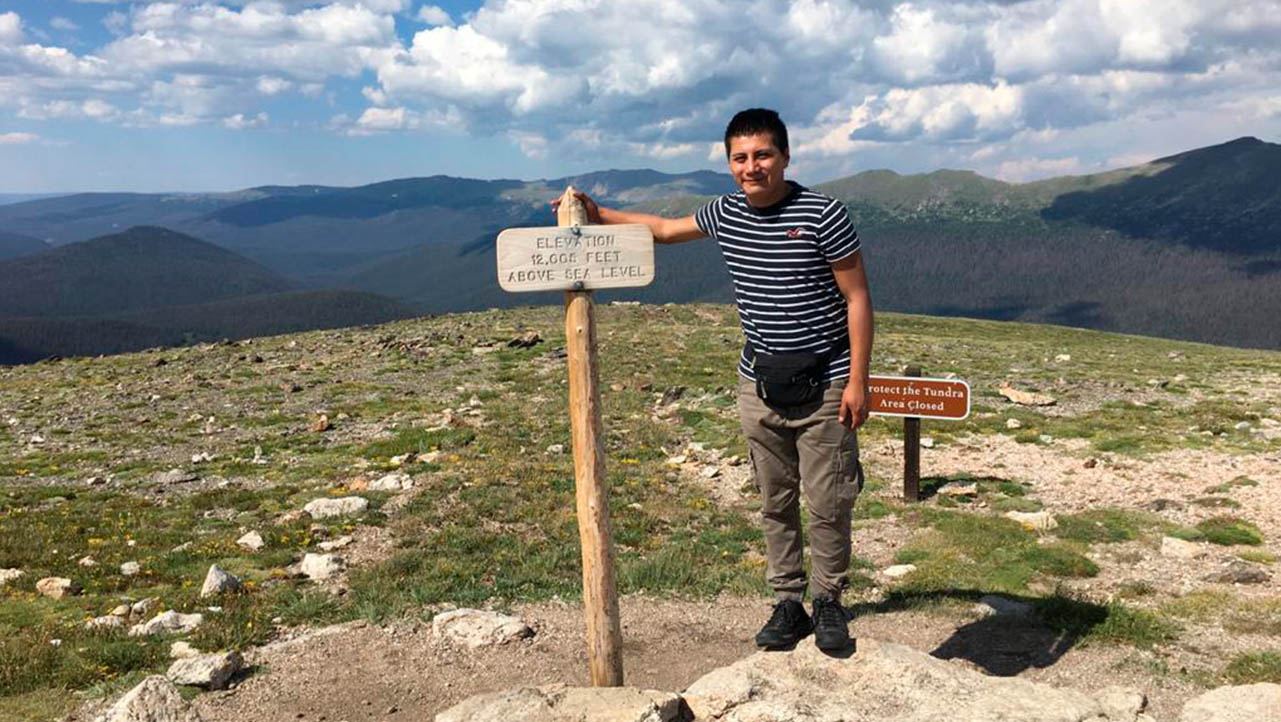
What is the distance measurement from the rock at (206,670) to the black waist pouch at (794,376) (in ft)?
17.7

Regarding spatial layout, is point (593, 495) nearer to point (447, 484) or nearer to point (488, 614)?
point (488, 614)

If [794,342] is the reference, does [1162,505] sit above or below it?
below

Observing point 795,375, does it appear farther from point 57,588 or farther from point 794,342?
point 57,588

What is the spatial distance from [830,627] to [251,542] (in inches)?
329

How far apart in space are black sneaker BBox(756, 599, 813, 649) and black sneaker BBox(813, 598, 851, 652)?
8.6 inches

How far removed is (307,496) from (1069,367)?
2844cm

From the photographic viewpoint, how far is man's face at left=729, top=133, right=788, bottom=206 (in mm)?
6012

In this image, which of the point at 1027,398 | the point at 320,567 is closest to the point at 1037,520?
the point at 320,567

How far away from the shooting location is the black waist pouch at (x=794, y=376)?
245 inches

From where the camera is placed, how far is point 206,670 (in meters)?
7.23

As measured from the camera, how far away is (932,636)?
830 cm

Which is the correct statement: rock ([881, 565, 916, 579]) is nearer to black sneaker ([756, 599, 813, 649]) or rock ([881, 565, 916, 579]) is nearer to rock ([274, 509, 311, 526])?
black sneaker ([756, 599, 813, 649])

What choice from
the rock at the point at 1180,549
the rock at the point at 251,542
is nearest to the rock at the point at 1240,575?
the rock at the point at 1180,549

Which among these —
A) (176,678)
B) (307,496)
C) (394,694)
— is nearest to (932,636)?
(394,694)
